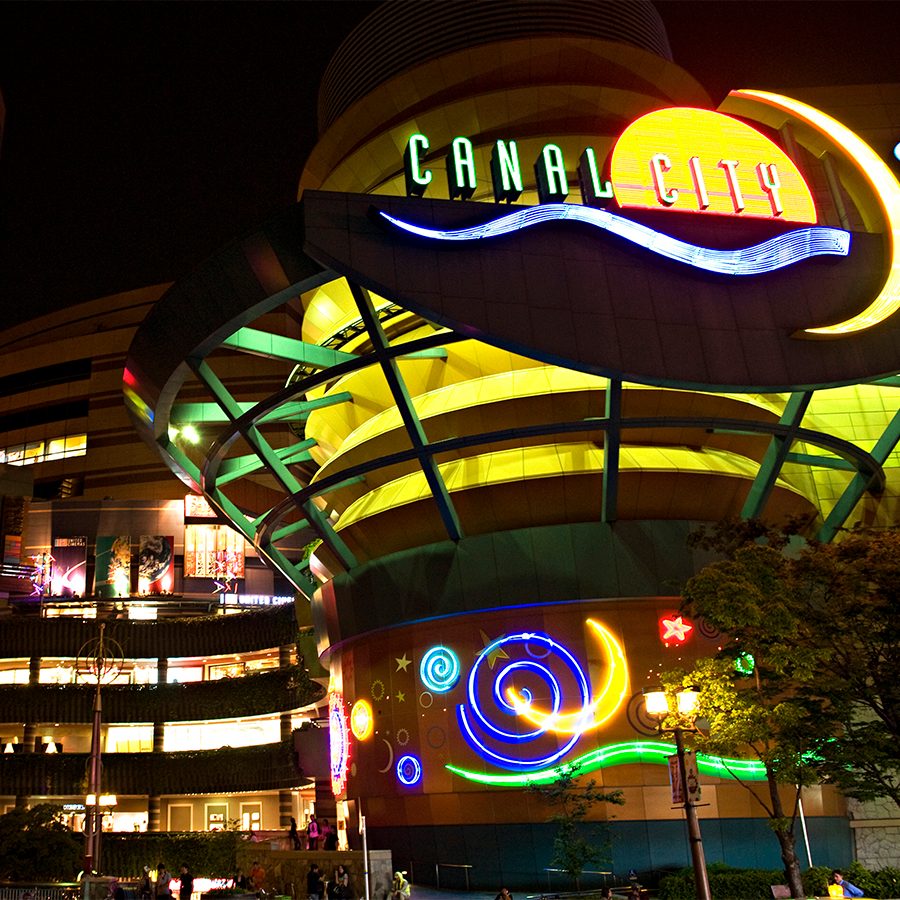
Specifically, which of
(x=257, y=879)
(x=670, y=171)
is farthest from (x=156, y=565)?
(x=670, y=171)

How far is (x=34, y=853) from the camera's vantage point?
3216 cm

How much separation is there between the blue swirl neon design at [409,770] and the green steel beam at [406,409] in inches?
289

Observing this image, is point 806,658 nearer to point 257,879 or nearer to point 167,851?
point 257,879

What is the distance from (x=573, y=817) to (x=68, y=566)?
182 ft

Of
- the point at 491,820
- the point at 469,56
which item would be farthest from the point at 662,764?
the point at 469,56

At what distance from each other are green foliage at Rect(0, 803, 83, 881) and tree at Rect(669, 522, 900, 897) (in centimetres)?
2185

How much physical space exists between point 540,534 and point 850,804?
42.6 ft

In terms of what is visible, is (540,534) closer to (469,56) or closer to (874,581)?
(874,581)

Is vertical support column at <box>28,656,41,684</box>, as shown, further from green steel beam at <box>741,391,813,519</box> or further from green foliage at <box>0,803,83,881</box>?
green steel beam at <box>741,391,813,519</box>

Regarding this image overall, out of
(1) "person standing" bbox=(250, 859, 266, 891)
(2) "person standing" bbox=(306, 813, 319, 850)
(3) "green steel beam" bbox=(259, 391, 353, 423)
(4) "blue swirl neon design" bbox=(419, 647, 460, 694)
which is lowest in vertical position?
(1) "person standing" bbox=(250, 859, 266, 891)

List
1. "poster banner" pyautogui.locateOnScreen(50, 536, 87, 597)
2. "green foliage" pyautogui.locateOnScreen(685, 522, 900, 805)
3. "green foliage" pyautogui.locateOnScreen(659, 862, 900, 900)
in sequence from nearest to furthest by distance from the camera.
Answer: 1. "green foliage" pyautogui.locateOnScreen(685, 522, 900, 805)
2. "green foliage" pyautogui.locateOnScreen(659, 862, 900, 900)
3. "poster banner" pyautogui.locateOnScreen(50, 536, 87, 597)

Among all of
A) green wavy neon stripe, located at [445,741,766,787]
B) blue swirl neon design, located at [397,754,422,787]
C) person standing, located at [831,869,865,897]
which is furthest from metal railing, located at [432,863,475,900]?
person standing, located at [831,869,865,897]

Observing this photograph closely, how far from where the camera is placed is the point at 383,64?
127ft

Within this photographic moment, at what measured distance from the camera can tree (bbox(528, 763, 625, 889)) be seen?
26.4 m
